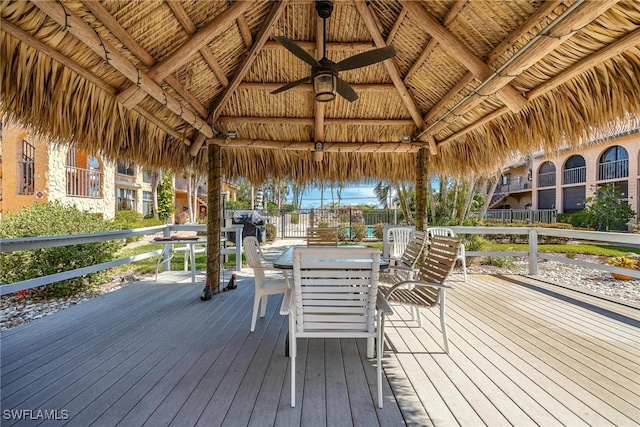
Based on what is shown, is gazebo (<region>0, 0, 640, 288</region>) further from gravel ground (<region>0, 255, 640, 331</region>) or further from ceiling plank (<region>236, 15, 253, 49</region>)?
gravel ground (<region>0, 255, 640, 331</region>)

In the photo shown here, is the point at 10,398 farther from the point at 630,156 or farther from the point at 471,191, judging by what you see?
the point at 630,156

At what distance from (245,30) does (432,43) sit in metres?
2.04

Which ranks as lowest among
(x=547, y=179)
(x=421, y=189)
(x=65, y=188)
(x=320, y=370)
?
(x=320, y=370)

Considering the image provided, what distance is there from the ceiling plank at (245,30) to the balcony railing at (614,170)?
65.0ft

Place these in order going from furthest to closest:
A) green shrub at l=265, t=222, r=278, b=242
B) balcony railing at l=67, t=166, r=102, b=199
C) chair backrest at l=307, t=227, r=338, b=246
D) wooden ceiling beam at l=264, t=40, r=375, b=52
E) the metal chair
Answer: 1. green shrub at l=265, t=222, r=278, b=242
2. balcony railing at l=67, t=166, r=102, b=199
3. chair backrest at l=307, t=227, r=338, b=246
4. wooden ceiling beam at l=264, t=40, r=375, b=52
5. the metal chair

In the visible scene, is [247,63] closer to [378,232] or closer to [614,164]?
[378,232]

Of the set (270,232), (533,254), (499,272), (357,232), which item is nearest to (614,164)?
(357,232)

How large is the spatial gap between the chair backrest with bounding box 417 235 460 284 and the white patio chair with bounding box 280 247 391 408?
0.93 m

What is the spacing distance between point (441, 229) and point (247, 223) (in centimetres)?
743

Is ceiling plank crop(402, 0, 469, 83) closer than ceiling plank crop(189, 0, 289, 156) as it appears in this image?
Yes

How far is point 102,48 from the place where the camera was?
7.10ft

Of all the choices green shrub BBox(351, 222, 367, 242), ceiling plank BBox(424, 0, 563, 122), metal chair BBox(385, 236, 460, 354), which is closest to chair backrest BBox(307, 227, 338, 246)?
metal chair BBox(385, 236, 460, 354)

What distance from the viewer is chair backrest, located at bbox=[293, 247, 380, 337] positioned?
185cm

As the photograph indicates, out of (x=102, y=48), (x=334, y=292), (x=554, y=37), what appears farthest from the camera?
(x=102, y=48)
